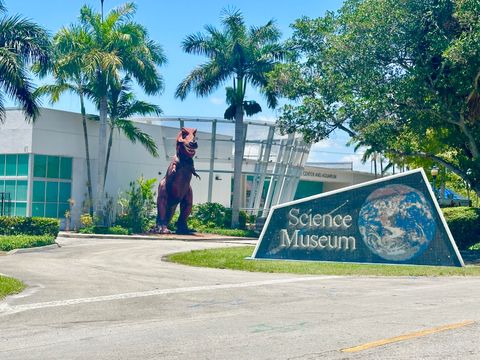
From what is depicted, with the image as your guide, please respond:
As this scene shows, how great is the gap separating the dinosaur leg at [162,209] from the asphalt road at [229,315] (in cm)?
1772

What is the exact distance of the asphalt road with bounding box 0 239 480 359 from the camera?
330 inches

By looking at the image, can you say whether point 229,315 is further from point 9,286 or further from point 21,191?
point 21,191

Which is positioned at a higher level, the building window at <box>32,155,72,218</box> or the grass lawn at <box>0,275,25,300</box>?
the building window at <box>32,155,72,218</box>

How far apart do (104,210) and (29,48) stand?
14.2 metres

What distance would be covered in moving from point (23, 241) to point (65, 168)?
14.7m

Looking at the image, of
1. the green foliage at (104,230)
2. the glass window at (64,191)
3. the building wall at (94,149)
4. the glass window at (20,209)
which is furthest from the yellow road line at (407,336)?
the glass window at (64,191)

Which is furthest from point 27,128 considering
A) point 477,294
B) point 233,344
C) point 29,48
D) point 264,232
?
point 233,344

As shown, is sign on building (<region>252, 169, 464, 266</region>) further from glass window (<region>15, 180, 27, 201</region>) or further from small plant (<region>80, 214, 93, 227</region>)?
glass window (<region>15, 180, 27, 201</region>)

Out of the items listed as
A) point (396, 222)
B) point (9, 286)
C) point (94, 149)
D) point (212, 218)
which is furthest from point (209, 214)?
point (9, 286)

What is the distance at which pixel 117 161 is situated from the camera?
137 feet

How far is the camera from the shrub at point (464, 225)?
27109mm

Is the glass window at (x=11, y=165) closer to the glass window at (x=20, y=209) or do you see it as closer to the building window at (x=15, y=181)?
the building window at (x=15, y=181)

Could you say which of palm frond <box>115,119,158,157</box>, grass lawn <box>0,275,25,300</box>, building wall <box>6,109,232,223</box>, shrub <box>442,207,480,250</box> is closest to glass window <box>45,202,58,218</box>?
building wall <box>6,109,232,223</box>

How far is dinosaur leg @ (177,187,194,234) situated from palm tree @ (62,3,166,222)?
4.00 m
